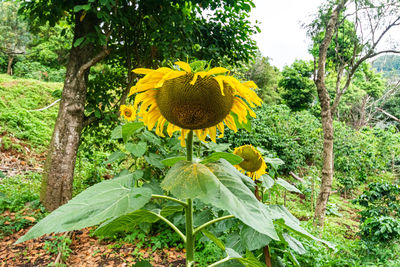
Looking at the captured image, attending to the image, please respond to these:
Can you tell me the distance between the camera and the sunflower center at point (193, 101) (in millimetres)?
608

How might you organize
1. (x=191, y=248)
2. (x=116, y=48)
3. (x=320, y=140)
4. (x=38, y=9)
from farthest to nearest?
(x=320, y=140)
(x=116, y=48)
(x=38, y=9)
(x=191, y=248)

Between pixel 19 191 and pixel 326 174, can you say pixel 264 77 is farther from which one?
pixel 19 191

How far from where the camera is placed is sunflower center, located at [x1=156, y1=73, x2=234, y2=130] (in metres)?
0.61

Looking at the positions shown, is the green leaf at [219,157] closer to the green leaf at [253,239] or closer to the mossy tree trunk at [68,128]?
the green leaf at [253,239]

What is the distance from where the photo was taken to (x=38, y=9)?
10.0ft

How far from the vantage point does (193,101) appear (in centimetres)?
60

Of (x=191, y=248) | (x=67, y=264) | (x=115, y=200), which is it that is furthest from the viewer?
(x=67, y=264)

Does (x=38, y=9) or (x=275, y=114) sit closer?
(x=38, y=9)

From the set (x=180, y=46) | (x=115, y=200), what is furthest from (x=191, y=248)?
(x=180, y=46)

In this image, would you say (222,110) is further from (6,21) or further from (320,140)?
(6,21)

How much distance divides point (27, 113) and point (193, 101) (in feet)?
26.1

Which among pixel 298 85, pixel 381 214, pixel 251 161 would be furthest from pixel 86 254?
pixel 298 85

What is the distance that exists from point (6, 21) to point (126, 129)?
77.9ft

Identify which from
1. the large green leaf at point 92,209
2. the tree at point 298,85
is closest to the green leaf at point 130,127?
the large green leaf at point 92,209
